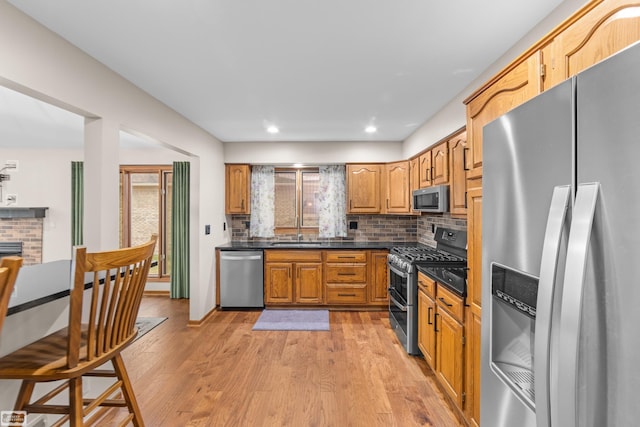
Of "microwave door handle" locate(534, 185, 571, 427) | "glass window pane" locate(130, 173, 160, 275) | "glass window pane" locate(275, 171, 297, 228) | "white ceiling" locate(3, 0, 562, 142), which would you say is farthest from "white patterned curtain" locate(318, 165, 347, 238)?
"microwave door handle" locate(534, 185, 571, 427)

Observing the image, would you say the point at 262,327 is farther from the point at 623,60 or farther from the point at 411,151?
the point at 623,60

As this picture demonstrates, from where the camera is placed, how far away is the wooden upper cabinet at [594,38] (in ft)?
2.73

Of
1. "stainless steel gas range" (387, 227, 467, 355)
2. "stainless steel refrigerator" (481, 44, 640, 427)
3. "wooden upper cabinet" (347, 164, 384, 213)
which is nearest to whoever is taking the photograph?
"stainless steel refrigerator" (481, 44, 640, 427)

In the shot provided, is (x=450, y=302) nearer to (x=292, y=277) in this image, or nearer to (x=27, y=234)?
(x=292, y=277)

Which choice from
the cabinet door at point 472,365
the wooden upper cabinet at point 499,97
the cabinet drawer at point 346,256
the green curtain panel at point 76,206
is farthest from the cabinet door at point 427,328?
the green curtain panel at point 76,206

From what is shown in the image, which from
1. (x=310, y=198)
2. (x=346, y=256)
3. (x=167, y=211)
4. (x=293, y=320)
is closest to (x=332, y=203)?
(x=310, y=198)

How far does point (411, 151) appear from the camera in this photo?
424 centimetres

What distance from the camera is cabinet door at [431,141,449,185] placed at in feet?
9.60

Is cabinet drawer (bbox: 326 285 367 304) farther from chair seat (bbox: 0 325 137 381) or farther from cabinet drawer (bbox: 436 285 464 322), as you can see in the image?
chair seat (bbox: 0 325 137 381)

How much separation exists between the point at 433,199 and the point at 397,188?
4.09 ft

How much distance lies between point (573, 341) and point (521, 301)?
0.32 meters

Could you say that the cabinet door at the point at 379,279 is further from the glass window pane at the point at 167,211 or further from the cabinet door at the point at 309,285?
the glass window pane at the point at 167,211

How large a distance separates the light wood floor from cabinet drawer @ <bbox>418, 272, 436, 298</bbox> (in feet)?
2.36

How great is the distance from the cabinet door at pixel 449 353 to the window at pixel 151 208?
4.47 meters
